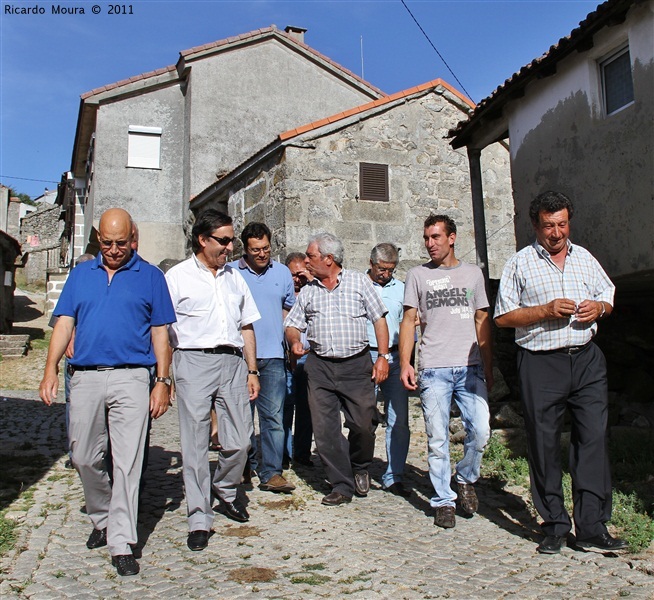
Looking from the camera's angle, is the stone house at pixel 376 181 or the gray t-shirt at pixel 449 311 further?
the stone house at pixel 376 181

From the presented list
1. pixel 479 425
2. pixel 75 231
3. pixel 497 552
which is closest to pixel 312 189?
pixel 479 425

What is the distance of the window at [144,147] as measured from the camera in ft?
60.1

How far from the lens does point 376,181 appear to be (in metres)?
12.2

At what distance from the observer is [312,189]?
1166 centimetres

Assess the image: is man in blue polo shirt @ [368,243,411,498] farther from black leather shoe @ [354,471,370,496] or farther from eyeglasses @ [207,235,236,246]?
eyeglasses @ [207,235,236,246]

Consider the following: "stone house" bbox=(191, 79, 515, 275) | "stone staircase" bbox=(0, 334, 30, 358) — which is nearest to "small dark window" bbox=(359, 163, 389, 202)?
"stone house" bbox=(191, 79, 515, 275)

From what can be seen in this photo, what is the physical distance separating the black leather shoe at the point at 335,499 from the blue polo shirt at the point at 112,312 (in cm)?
182

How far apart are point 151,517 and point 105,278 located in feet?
5.79

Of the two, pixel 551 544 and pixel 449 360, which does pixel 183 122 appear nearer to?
pixel 449 360

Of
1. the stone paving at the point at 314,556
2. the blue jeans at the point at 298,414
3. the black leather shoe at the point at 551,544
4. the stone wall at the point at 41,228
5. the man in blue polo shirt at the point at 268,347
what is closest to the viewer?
the stone paving at the point at 314,556

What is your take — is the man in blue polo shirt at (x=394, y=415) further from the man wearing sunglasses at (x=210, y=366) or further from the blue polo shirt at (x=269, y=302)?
the man wearing sunglasses at (x=210, y=366)

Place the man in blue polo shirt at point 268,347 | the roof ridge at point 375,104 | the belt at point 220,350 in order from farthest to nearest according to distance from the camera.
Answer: the roof ridge at point 375,104 < the man in blue polo shirt at point 268,347 < the belt at point 220,350

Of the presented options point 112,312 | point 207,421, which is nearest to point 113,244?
point 112,312

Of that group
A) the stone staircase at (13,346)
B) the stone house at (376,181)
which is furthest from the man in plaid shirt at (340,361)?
the stone staircase at (13,346)
